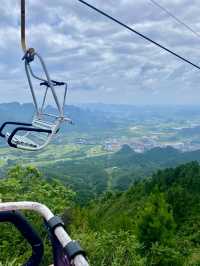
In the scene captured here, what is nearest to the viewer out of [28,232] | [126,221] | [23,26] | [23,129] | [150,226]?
[28,232]

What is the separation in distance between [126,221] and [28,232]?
40.0m

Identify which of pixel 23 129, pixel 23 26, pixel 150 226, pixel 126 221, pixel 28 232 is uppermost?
pixel 23 26

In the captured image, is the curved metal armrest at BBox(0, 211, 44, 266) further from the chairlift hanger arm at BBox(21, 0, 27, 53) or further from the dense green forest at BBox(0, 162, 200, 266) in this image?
the chairlift hanger arm at BBox(21, 0, 27, 53)

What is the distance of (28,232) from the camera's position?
2783mm

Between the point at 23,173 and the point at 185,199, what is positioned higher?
the point at 23,173

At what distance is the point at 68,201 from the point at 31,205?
17.3 meters

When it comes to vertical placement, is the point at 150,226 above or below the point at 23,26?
below

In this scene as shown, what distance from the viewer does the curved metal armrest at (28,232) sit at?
8.90 ft

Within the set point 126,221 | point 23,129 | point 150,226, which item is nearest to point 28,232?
point 23,129

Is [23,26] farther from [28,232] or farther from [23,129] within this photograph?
[28,232]

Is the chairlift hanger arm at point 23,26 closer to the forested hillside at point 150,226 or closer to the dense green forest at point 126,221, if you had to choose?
the dense green forest at point 126,221

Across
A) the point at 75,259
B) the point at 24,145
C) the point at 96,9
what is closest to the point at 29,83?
the point at 24,145

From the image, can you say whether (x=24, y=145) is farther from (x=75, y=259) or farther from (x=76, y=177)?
(x=76, y=177)

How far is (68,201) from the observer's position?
19.8 meters
